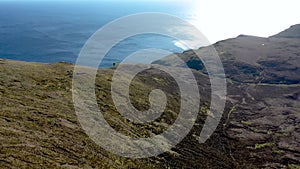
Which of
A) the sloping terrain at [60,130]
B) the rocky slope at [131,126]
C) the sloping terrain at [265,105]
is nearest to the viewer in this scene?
the sloping terrain at [60,130]

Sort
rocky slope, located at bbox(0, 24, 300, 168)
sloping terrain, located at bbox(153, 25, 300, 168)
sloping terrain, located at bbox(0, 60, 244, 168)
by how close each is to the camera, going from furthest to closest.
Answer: sloping terrain, located at bbox(153, 25, 300, 168) < rocky slope, located at bbox(0, 24, 300, 168) < sloping terrain, located at bbox(0, 60, 244, 168)

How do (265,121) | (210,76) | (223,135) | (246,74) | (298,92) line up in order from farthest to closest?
(246,74) → (210,76) → (298,92) → (265,121) → (223,135)

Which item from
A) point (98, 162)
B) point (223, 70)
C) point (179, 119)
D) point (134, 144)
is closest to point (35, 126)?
point (98, 162)

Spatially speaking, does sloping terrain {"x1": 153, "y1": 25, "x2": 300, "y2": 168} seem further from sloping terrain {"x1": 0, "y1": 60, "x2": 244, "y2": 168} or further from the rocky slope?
sloping terrain {"x1": 0, "y1": 60, "x2": 244, "y2": 168}

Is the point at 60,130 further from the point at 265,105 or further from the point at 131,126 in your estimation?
the point at 265,105

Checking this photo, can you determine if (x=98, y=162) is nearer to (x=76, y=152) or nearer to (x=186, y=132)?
(x=76, y=152)

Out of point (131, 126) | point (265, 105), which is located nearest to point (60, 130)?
point (131, 126)

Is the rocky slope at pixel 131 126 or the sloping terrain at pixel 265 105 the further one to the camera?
the sloping terrain at pixel 265 105

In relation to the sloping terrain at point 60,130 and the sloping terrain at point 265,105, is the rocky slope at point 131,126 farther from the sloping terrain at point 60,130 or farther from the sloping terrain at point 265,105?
the sloping terrain at point 265,105

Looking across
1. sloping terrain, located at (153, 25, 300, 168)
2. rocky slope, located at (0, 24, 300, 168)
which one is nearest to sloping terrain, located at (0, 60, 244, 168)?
rocky slope, located at (0, 24, 300, 168)

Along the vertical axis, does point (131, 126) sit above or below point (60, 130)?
below

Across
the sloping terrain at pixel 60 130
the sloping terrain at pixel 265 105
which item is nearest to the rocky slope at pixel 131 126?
the sloping terrain at pixel 60 130
